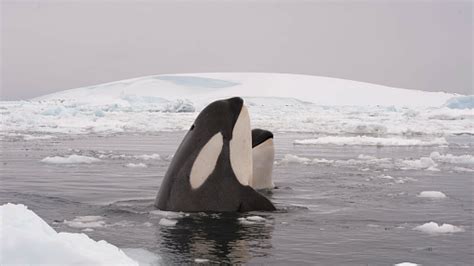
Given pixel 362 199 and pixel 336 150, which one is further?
pixel 336 150

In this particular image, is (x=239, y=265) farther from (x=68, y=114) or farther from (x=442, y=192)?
(x=68, y=114)

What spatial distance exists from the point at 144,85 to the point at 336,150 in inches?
2466

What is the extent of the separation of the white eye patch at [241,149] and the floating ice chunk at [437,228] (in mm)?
2341

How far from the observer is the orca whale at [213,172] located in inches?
320

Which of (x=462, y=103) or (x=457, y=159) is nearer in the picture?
(x=457, y=159)

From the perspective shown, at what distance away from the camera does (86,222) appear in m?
7.45

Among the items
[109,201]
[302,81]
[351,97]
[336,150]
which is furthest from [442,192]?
[302,81]

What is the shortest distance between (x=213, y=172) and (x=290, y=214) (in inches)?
44.8

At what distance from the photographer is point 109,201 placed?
9195mm

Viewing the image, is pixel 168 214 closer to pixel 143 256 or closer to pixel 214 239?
pixel 214 239

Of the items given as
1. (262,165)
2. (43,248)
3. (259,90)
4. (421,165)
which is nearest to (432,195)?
(262,165)

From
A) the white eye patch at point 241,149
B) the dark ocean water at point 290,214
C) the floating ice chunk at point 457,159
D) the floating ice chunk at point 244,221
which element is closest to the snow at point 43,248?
the dark ocean water at point 290,214

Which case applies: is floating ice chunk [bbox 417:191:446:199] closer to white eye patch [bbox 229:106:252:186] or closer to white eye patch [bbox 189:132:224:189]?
white eye patch [bbox 229:106:252:186]

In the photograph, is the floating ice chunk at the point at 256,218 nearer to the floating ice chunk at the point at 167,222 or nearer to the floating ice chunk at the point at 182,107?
the floating ice chunk at the point at 167,222
